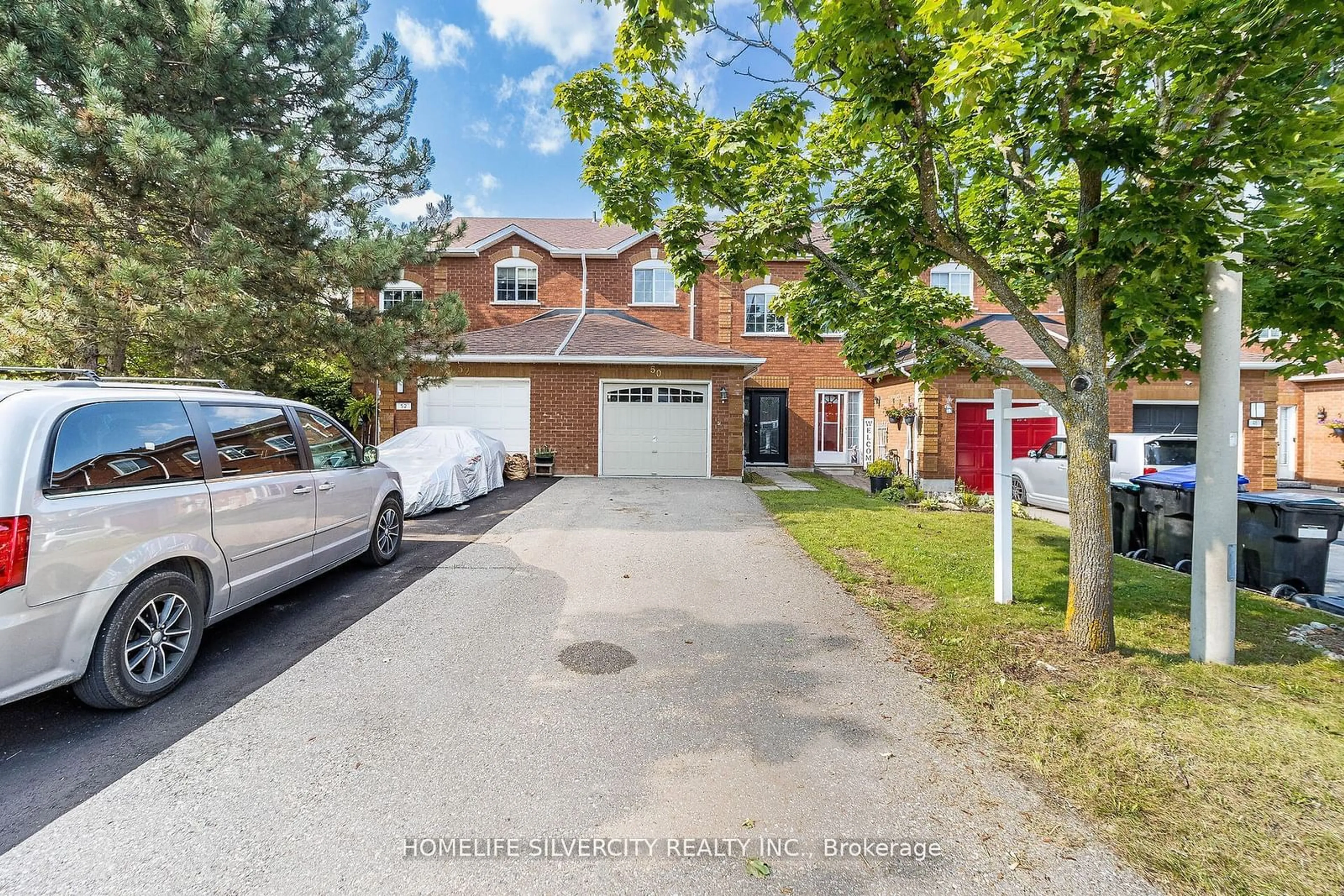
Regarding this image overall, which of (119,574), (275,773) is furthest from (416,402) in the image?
A: (275,773)

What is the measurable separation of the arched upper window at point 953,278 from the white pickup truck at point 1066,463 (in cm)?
676

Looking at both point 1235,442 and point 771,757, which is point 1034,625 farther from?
point 771,757

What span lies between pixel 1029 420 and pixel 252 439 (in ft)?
49.0

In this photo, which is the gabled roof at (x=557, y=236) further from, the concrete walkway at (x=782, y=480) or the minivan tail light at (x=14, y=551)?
the minivan tail light at (x=14, y=551)

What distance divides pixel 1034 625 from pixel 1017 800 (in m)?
2.31

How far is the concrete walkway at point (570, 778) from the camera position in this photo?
1.98 metres

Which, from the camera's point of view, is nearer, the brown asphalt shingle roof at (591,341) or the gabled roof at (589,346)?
the gabled roof at (589,346)

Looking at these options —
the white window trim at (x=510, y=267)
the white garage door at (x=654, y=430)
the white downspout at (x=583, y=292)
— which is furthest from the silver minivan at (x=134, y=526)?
the white window trim at (x=510, y=267)

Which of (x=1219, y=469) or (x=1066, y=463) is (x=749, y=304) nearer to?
(x=1066, y=463)

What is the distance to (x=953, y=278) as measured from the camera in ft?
54.1

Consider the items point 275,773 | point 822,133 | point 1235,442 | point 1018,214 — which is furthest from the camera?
point 822,133

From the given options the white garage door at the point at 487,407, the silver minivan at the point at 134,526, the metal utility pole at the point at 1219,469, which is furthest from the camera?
the white garage door at the point at 487,407

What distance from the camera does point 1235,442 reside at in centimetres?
349

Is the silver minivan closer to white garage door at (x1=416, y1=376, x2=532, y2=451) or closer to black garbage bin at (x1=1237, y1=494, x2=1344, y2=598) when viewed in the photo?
black garbage bin at (x1=1237, y1=494, x2=1344, y2=598)
